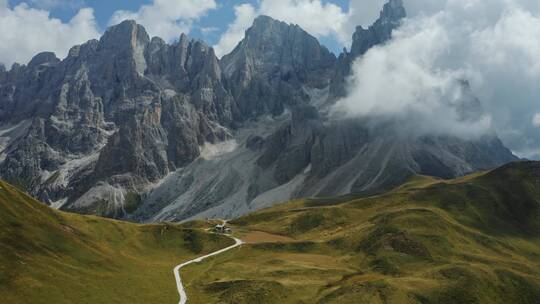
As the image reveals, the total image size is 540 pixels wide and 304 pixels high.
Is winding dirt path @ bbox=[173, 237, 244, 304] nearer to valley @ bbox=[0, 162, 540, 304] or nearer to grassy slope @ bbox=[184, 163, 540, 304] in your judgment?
valley @ bbox=[0, 162, 540, 304]

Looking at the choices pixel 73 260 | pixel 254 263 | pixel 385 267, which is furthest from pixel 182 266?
pixel 385 267

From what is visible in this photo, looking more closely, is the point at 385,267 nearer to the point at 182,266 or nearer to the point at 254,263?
the point at 254,263

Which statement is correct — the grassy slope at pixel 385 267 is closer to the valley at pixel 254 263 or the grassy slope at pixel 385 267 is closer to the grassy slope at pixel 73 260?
the valley at pixel 254 263

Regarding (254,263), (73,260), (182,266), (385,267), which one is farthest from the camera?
(385,267)

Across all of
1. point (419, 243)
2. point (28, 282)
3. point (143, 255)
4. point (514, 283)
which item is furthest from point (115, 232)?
point (514, 283)

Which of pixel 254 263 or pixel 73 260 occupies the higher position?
pixel 73 260

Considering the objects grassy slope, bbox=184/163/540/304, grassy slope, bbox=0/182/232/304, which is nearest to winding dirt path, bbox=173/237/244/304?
grassy slope, bbox=0/182/232/304

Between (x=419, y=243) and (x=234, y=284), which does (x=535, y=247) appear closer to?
(x=419, y=243)

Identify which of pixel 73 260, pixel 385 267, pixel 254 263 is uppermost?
pixel 73 260
